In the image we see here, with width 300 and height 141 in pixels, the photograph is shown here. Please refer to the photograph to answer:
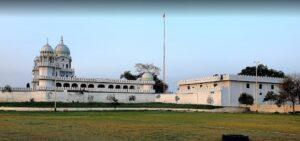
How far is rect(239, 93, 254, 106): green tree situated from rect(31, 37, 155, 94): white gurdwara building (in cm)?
1614

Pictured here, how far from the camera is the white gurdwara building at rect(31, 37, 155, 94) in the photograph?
6519 cm

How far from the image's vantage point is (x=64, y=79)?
67.3m

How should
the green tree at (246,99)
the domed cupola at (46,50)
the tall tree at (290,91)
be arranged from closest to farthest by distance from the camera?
the tall tree at (290,91) < the green tree at (246,99) < the domed cupola at (46,50)

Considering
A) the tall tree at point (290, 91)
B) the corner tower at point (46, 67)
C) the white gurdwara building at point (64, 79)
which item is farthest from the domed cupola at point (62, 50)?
the tall tree at point (290, 91)

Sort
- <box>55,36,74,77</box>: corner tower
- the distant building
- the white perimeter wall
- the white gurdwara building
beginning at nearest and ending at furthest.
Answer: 1. the white perimeter wall
2. the distant building
3. the white gurdwara building
4. <box>55,36,74,77</box>: corner tower

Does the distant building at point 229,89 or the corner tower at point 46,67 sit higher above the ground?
the corner tower at point 46,67

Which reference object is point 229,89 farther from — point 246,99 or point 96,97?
point 96,97

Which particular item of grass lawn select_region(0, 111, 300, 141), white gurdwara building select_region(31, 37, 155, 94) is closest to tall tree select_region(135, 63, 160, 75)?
white gurdwara building select_region(31, 37, 155, 94)

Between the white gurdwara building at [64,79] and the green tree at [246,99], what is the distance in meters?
16.1

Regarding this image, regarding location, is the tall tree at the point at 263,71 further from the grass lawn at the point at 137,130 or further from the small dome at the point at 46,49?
the grass lawn at the point at 137,130

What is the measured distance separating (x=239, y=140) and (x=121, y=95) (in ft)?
178

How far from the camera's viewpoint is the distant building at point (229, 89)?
61.1 metres

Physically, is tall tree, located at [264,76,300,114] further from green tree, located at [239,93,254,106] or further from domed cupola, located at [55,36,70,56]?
domed cupola, located at [55,36,70,56]

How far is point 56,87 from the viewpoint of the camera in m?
62.7
